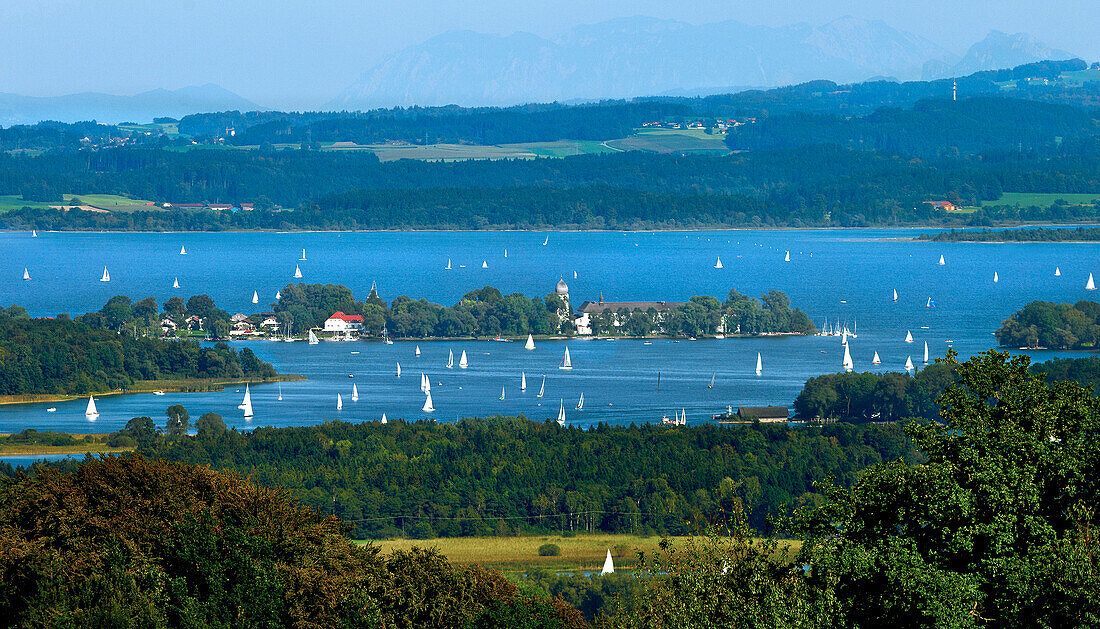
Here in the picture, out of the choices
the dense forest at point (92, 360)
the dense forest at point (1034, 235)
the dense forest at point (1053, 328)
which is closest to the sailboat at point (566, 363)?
the dense forest at point (92, 360)

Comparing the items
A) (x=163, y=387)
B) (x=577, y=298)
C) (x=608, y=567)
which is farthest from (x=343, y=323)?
(x=608, y=567)

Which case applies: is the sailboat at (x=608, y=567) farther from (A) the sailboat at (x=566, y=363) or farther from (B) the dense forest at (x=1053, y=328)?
(B) the dense forest at (x=1053, y=328)

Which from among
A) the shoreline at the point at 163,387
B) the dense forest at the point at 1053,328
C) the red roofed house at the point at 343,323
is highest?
the red roofed house at the point at 343,323

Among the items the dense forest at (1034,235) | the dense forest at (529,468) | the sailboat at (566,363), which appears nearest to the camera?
the dense forest at (529,468)

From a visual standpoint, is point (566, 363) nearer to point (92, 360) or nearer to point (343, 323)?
point (343, 323)

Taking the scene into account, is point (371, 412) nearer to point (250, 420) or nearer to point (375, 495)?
point (250, 420)

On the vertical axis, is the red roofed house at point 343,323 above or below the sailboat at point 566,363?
above

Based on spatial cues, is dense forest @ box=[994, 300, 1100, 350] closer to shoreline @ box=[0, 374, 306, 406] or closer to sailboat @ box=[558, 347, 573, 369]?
sailboat @ box=[558, 347, 573, 369]
